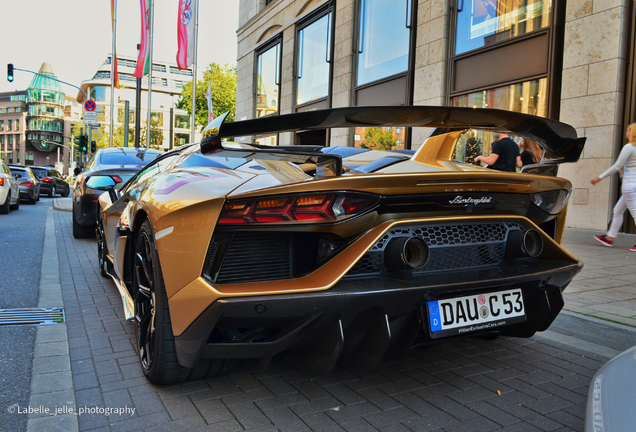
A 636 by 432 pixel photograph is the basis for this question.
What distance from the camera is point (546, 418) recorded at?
7.72 feet

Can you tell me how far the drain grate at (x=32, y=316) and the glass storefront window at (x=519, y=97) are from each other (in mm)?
7779

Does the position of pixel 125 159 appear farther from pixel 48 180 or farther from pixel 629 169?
pixel 48 180

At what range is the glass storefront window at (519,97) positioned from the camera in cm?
954

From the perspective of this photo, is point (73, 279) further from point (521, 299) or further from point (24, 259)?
point (521, 299)

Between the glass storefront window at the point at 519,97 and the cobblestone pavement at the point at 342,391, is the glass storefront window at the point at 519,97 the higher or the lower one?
the higher one

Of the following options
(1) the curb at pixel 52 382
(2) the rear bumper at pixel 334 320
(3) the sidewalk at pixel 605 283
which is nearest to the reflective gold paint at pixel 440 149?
(2) the rear bumper at pixel 334 320

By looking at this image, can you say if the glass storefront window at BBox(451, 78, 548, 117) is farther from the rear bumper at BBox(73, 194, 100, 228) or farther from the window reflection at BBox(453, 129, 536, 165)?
the rear bumper at BBox(73, 194, 100, 228)

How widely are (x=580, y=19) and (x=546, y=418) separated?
27.5 feet

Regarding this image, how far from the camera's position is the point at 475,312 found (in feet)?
7.82

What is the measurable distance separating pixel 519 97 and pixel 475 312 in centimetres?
856

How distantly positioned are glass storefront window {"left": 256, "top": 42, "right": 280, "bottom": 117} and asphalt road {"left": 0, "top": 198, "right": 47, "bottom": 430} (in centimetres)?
1257

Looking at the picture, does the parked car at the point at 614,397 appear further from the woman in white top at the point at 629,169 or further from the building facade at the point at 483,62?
the woman in white top at the point at 629,169

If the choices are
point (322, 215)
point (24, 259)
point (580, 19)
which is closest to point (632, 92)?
point (580, 19)

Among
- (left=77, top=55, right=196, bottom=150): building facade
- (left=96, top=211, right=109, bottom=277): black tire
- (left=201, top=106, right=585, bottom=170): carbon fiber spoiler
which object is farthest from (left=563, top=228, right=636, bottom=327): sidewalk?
(left=77, top=55, right=196, bottom=150): building facade
